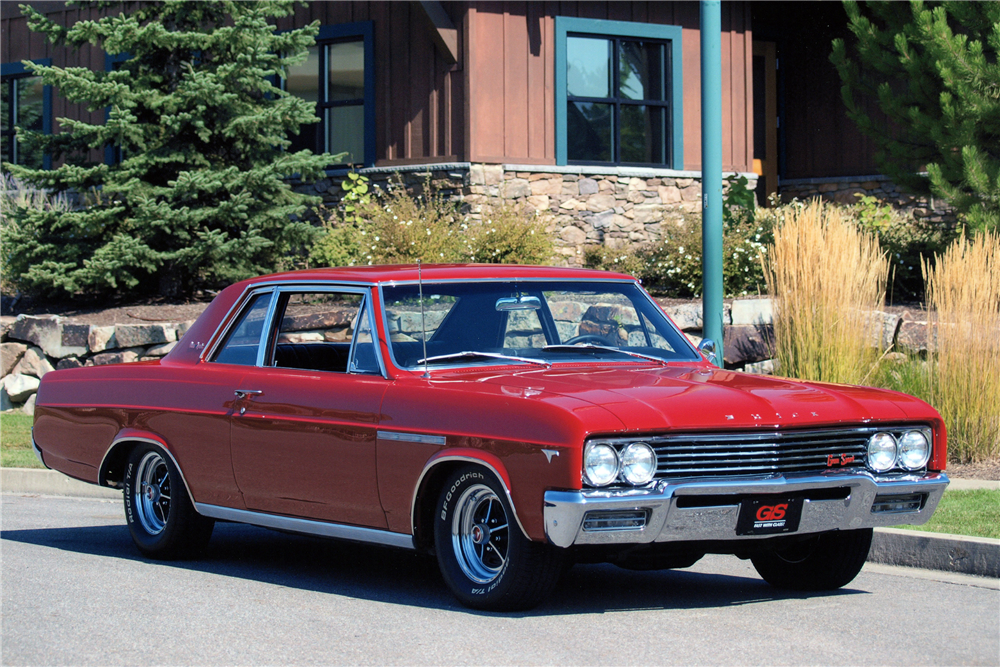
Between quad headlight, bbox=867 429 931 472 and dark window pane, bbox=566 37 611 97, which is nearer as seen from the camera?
quad headlight, bbox=867 429 931 472

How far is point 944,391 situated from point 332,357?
548 cm

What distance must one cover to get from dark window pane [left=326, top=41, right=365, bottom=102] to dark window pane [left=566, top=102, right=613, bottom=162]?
3076mm

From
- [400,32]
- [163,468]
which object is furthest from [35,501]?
[400,32]

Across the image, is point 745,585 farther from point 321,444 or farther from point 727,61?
point 727,61

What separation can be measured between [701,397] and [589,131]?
42.1 ft

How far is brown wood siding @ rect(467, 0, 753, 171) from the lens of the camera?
55.7 feet

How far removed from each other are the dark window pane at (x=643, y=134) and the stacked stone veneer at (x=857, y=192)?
2896 millimetres

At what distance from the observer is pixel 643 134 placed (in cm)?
1831

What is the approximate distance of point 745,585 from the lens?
21.8ft

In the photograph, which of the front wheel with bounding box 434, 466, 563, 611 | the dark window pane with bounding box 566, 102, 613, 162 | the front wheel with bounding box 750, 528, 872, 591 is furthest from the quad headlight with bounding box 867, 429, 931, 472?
the dark window pane with bounding box 566, 102, 613, 162

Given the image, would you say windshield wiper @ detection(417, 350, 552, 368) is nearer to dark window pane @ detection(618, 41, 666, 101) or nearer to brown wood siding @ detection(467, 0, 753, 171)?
brown wood siding @ detection(467, 0, 753, 171)

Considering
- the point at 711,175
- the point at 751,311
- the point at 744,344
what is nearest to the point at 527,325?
the point at 711,175

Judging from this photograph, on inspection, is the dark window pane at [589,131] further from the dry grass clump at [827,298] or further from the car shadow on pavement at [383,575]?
the car shadow on pavement at [383,575]

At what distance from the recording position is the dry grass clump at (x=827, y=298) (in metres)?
11.0
